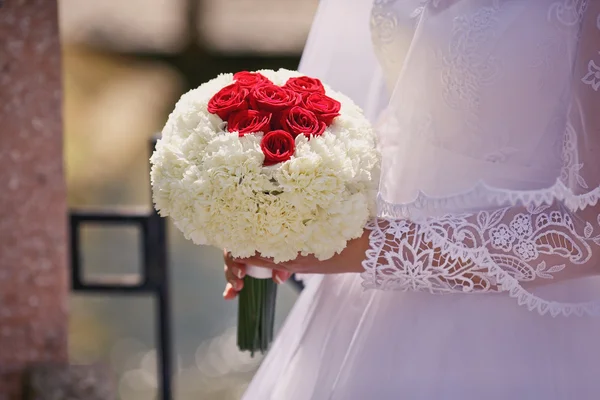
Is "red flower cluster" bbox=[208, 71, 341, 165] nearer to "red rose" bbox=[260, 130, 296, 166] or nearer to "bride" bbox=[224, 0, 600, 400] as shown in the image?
"red rose" bbox=[260, 130, 296, 166]

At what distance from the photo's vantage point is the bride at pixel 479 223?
1.47 meters

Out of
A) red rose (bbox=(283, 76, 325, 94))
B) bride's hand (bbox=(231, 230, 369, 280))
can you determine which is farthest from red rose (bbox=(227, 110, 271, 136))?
bride's hand (bbox=(231, 230, 369, 280))

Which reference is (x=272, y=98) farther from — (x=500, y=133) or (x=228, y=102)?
(x=500, y=133)

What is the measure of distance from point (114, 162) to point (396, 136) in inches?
436

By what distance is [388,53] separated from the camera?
178cm

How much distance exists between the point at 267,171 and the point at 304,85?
0.94 feet

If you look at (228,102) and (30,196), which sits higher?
(228,102)

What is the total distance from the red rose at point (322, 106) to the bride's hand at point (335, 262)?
242 mm

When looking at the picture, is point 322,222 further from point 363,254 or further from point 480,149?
point 480,149

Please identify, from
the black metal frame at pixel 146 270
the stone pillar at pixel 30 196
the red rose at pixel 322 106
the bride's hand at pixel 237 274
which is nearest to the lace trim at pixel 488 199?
the red rose at pixel 322 106

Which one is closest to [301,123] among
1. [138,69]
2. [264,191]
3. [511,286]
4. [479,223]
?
[264,191]

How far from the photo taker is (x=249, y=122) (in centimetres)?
152

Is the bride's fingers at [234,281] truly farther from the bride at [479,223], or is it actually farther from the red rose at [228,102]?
the red rose at [228,102]

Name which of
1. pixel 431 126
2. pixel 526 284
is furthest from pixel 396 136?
pixel 526 284
